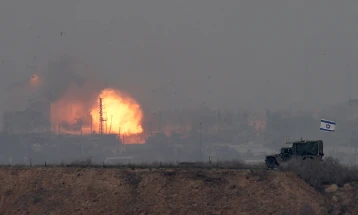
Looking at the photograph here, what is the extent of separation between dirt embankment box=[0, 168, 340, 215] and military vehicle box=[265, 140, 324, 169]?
8056mm

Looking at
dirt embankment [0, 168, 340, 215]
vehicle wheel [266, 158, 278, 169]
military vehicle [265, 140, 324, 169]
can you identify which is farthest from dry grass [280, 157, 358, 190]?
vehicle wheel [266, 158, 278, 169]

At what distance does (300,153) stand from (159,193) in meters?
18.1

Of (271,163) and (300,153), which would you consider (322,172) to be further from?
(271,163)

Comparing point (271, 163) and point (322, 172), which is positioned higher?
point (271, 163)

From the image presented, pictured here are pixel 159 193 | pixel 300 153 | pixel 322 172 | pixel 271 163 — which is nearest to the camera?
pixel 159 193

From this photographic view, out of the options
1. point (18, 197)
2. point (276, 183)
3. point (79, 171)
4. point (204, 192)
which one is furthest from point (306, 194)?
point (18, 197)

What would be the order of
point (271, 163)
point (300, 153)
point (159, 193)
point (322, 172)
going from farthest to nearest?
1. point (271, 163)
2. point (300, 153)
3. point (322, 172)
4. point (159, 193)

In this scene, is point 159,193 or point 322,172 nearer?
point 159,193

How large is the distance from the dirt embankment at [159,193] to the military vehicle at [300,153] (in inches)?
317

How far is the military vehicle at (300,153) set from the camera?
221ft

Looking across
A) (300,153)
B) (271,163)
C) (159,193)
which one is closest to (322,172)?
(300,153)

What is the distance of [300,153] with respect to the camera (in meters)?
67.9

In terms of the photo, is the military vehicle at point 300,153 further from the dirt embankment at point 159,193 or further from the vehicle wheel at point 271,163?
the dirt embankment at point 159,193

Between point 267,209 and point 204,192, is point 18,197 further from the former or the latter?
point 267,209
